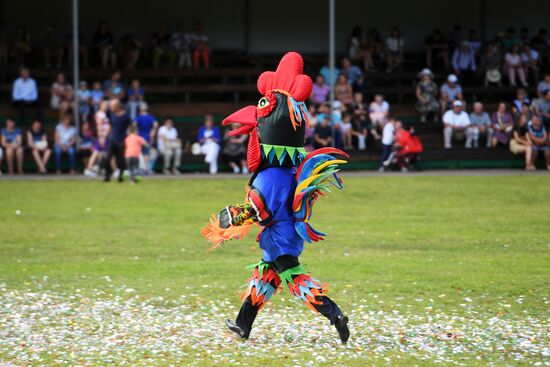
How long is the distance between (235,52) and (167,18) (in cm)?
234

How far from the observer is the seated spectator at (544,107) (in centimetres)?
2378

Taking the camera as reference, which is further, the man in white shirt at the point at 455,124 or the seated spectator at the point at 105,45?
the seated spectator at the point at 105,45

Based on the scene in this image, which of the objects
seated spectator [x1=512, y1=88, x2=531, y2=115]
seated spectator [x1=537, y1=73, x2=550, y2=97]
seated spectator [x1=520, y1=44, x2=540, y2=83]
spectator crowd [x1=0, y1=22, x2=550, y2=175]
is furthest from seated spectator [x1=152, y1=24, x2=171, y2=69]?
seated spectator [x1=537, y1=73, x2=550, y2=97]

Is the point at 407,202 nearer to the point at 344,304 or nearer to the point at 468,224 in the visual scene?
the point at 468,224

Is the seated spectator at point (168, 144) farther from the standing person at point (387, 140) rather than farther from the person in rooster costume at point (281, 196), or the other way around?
the person in rooster costume at point (281, 196)

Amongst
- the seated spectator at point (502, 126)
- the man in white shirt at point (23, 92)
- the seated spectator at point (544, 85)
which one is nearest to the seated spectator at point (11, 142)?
the man in white shirt at point (23, 92)

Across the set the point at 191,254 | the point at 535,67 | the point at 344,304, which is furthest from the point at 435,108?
the point at 344,304

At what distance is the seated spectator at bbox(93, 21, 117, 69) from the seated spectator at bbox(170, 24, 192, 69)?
1727 mm

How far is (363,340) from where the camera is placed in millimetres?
7992

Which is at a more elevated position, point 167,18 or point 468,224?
point 167,18

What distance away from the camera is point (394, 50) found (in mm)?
27953

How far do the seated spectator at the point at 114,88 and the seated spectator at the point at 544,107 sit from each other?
10370 mm

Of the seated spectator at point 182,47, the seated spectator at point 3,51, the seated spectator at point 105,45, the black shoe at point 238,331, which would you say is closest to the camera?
the black shoe at point 238,331

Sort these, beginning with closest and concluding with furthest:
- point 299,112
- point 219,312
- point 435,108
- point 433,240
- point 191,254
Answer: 1. point 299,112
2. point 219,312
3. point 191,254
4. point 433,240
5. point 435,108
